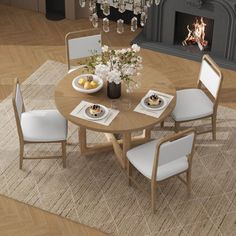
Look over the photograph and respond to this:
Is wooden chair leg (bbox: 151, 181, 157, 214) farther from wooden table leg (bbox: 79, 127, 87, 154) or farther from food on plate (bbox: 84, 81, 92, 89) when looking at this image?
food on plate (bbox: 84, 81, 92, 89)

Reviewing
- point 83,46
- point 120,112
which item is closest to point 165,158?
point 120,112

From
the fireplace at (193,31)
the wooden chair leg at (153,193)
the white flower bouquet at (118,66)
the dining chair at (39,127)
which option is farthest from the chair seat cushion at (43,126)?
the fireplace at (193,31)

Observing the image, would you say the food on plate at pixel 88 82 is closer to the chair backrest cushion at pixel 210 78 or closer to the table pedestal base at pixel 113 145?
the table pedestal base at pixel 113 145

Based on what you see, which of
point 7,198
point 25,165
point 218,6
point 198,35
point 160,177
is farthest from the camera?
point 198,35

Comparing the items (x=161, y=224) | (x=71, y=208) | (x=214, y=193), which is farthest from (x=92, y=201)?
(x=214, y=193)

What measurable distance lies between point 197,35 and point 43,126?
9.98 ft

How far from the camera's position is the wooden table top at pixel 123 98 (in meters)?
5.01

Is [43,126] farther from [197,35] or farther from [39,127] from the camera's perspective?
[197,35]

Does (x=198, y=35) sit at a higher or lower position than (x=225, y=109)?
higher

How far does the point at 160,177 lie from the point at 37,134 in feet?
4.21

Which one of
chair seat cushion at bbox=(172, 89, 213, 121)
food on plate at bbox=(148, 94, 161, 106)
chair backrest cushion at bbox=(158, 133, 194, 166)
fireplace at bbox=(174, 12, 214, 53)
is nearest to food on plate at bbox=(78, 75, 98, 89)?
food on plate at bbox=(148, 94, 161, 106)

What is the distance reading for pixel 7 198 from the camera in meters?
5.24

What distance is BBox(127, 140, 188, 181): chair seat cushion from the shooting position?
4934 millimetres

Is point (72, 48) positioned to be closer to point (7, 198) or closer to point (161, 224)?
point (7, 198)
